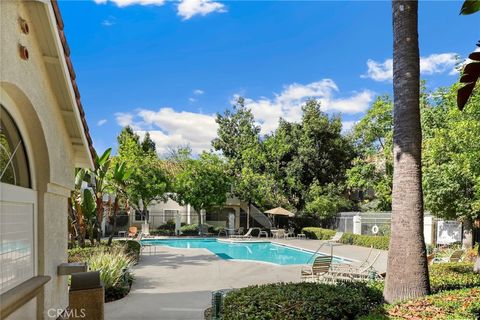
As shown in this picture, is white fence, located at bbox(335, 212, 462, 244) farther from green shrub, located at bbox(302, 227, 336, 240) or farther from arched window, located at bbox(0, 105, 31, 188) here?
arched window, located at bbox(0, 105, 31, 188)

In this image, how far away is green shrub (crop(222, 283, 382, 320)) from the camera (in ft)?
19.5

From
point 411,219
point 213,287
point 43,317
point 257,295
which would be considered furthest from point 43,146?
point 213,287

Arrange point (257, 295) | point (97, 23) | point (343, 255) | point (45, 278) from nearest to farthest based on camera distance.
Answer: point (45, 278) → point (257, 295) → point (97, 23) → point (343, 255)

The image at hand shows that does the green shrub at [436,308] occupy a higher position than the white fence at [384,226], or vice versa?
the green shrub at [436,308]

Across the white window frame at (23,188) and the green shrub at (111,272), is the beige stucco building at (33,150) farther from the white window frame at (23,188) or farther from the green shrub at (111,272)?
the green shrub at (111,272)

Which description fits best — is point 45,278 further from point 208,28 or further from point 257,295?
point 208,28

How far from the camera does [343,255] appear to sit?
21.3 m

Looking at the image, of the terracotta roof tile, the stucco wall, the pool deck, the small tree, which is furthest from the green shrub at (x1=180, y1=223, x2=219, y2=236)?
the terracotta roof tile

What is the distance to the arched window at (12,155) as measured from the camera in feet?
13.8

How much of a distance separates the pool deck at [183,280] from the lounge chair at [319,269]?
1174mm

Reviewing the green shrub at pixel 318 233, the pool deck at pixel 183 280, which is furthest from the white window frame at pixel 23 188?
the green shrub at pixel 318 233

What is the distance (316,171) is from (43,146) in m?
33.0

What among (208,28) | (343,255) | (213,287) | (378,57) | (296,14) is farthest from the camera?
(378,57)

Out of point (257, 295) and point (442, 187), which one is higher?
point (442, 187)
